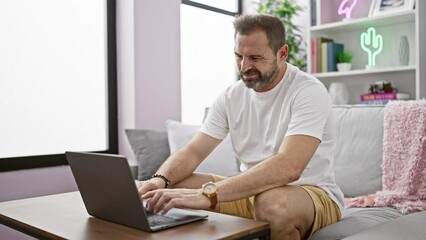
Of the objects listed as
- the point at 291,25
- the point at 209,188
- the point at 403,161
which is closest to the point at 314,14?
the point at 291,25

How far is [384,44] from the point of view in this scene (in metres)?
3.07

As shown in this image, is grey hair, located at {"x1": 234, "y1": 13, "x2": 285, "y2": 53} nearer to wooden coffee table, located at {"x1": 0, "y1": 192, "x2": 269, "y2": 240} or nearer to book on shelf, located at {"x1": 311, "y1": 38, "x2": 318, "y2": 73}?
wooden coffee table, located at {"x1": 0, "y1": 192, "x2": 269, "y2": 240}

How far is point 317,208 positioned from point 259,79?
0.50 metres

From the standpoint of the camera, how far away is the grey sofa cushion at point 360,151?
6.43 feet

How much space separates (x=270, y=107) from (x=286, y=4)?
1.84 m

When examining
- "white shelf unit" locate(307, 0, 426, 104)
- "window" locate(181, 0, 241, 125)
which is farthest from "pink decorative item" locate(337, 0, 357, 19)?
"window" locate(181, 0, 241, 125)

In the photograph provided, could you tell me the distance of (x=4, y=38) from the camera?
229 cm

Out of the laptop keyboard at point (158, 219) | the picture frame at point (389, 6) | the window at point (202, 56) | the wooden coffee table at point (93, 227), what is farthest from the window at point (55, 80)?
the picture frame at point (389, 6)

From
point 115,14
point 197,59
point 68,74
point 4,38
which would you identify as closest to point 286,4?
point 197,59

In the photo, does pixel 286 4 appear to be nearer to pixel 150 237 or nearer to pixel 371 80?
pixel 371 80

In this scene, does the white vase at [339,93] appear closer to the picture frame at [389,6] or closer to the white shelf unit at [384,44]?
the white shelf unit at [384,44]

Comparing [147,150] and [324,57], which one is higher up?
[324,57]

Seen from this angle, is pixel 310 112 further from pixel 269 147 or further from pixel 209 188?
pixel 209 188

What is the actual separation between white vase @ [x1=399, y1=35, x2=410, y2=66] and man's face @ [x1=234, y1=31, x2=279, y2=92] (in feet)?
4.97
